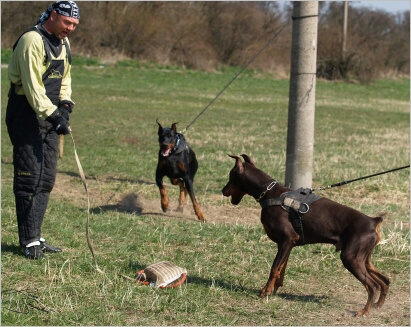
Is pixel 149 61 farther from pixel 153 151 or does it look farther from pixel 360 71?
pixel 153 151

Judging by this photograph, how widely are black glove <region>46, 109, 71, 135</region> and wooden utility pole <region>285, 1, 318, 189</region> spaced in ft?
13.7

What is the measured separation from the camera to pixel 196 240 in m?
6.83

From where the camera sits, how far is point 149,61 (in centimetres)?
4025

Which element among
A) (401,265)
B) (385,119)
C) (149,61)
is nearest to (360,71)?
(149,61)

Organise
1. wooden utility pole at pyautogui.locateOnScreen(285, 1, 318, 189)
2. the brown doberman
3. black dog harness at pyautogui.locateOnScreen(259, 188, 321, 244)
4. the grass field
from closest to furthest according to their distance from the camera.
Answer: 1. the grass field
2. the brown doberman
3. black dog harness at pyautogui.locateOnScreen(259, 188, 321, 244)
4. wooden utility pole at pyautogui.locateOnScreen(285, 1, 318, 189)

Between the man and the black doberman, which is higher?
the man

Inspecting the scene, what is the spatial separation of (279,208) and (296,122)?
155 inches

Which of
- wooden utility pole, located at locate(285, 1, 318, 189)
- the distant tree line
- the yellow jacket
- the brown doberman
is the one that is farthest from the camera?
the distant tree line

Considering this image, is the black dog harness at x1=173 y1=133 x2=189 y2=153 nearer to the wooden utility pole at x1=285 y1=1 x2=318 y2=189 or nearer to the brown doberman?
the wooden utility pole at x1=285 y1=1 x2=318 y2=189

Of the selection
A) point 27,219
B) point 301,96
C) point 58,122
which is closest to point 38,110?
point 58,122

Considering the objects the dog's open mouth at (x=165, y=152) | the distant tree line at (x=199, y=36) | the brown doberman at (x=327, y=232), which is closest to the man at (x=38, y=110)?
the brown doberman at (x=327, y=232)

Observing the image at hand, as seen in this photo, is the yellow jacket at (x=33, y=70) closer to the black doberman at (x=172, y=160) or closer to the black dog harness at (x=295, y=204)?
the black dog harness at (x=295, y=204)

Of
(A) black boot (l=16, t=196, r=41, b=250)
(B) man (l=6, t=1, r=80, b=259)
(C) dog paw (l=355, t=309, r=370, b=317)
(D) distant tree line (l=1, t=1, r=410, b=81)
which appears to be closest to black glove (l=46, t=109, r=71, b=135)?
(B) man (l=6, t=1, r=80, b=259)

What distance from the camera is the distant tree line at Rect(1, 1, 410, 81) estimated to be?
39419mm
